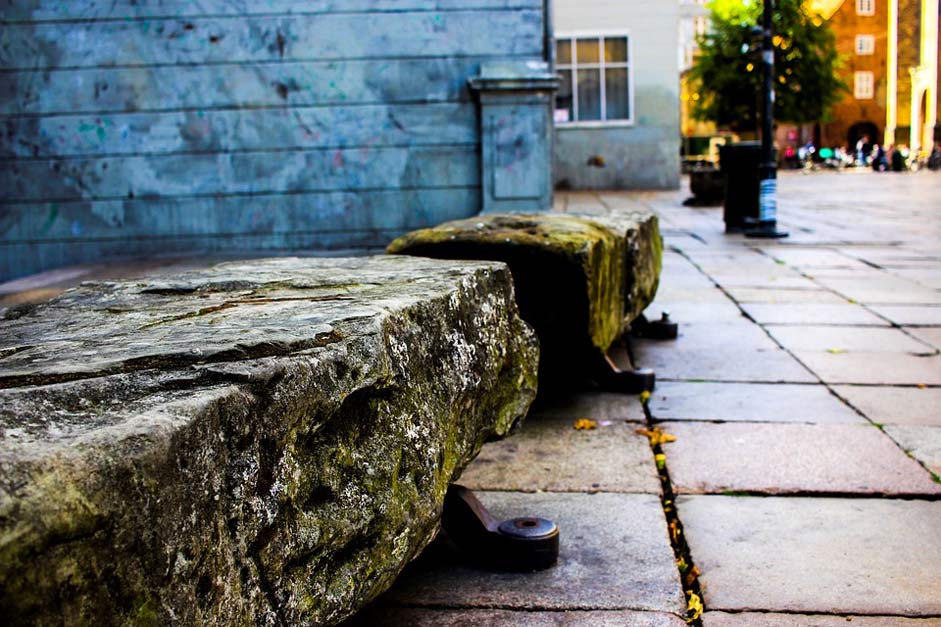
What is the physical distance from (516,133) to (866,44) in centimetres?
5120

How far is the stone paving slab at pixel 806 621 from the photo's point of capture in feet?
6.20

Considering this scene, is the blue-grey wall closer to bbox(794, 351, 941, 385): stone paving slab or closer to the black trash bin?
the black trash bin

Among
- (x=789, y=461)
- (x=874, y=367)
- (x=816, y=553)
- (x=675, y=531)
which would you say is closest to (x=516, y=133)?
(x=874, y=367)

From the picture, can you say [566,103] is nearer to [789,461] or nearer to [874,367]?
[874,367]

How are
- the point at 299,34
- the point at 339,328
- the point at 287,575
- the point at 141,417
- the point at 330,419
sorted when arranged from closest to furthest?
the point at 141,417
the point at 287,575
the point at 330,419
the point at 339,328
the point at 299,34

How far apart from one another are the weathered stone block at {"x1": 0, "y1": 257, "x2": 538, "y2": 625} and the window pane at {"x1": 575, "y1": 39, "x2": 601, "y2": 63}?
64.8ft

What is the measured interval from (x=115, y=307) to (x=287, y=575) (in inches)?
33.4

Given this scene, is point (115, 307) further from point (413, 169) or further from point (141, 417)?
point (413, 169)

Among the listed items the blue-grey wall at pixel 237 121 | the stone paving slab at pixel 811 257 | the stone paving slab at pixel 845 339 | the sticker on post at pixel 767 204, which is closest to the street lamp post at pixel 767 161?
the sticker on post at pixel 767 204

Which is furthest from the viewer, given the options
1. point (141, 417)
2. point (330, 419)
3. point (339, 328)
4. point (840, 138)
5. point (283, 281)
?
point (840, 138)

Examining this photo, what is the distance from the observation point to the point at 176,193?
30.7 feet

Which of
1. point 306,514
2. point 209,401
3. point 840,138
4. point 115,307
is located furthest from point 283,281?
point 840,138

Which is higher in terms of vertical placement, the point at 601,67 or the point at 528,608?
the point at 601,67

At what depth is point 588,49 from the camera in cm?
2109
